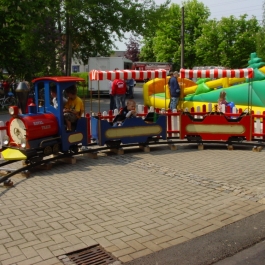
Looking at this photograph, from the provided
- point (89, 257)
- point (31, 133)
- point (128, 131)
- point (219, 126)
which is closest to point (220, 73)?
point (219, 126)

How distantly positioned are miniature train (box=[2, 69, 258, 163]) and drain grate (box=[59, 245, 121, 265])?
3.61 metres

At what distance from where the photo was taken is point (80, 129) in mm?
8930

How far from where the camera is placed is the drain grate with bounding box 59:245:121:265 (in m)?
4.31

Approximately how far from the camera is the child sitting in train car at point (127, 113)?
9.80 m

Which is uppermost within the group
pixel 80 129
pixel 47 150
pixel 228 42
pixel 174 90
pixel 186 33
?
pixel 186 33

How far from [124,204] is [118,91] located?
9.13 meters

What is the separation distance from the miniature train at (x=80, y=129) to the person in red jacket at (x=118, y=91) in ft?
14.0

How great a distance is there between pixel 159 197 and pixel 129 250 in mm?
1894

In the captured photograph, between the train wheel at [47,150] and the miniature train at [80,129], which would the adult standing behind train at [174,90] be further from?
the train wheel at [47,150]

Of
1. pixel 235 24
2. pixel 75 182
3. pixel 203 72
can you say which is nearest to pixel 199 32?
pixel 235 24

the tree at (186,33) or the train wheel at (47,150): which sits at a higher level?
the tree at (186,33)

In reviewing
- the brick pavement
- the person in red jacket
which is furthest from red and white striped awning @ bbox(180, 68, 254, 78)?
the person in red jacket

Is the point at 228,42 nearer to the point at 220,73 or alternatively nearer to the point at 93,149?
the point at 220,73

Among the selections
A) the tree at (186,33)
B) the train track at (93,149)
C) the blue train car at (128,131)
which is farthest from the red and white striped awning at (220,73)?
the tree at (186,33)
